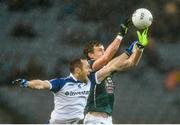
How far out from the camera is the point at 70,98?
757cm

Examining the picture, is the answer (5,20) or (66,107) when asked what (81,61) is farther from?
(5,20)

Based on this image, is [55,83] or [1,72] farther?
[1,72]

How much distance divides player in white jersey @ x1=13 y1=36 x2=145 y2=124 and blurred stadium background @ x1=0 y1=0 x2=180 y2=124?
3.37 m

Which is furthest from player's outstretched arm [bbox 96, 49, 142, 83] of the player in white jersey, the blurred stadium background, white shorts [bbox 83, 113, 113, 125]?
the blurred stadium background

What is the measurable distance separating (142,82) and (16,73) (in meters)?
2.31

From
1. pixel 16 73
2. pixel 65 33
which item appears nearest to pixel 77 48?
pixel 65 33

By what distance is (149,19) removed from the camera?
773cm

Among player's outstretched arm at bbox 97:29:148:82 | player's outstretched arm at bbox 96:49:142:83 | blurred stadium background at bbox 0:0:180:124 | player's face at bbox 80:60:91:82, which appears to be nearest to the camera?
player's outstretched arm at bbox 97:29:148:82

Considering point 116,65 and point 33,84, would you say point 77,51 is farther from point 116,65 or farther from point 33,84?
point 33,84

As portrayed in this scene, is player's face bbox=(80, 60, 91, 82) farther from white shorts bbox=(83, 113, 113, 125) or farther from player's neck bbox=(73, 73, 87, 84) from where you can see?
white shorts bbox=(83, 113, 113, 125)

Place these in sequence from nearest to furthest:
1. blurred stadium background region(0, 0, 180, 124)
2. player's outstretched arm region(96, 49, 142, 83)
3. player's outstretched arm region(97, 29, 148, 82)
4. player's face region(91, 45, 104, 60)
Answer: player's outstretched arm region(97, 29, 148, 82), player's outstretched arm region(96, 49, 142, 83), player's face region(91, 45, 104, 60), blurred stadium background region(0, 0, 180, 124)

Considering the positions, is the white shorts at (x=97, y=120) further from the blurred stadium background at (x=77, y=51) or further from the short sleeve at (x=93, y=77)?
the blurred stadium background at (x=77, y=51)

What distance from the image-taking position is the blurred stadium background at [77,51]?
443 inches

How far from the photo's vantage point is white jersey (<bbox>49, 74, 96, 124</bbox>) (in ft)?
24.6
